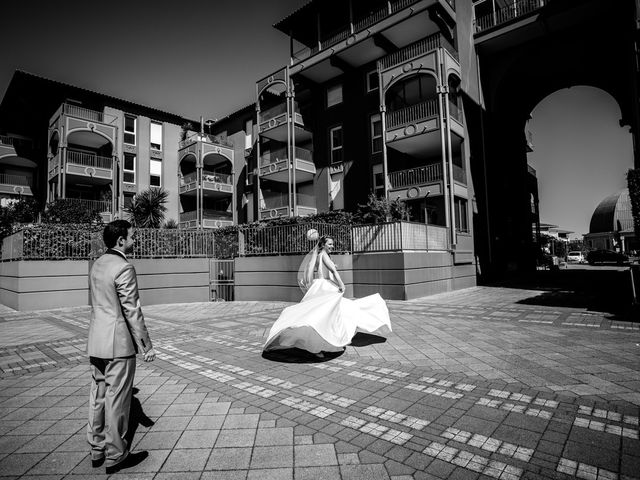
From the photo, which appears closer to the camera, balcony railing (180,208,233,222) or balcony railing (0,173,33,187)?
balcony railing (0,173,33,187)

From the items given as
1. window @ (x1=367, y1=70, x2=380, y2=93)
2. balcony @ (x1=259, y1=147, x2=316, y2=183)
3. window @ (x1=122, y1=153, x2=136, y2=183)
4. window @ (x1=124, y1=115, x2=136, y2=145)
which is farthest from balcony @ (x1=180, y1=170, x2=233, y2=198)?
window @ (x1=367, y1=70, x2=380, y2=93)

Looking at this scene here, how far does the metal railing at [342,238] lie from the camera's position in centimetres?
1303

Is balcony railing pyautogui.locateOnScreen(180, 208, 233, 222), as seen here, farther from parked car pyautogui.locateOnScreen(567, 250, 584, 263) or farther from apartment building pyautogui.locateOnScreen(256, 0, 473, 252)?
parked car pyautogui.locateOnScreen(567, 250, 584, 263)

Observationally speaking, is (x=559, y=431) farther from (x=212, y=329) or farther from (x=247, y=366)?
(x=212, y=329)

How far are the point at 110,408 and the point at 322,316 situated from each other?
297 centimetres

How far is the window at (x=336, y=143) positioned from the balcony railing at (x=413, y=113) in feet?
16.2

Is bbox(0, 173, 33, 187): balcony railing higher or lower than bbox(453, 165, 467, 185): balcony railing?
higher

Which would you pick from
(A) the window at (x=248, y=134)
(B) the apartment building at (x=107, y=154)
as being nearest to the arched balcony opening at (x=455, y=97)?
(A) the window at (x=248, y=134)

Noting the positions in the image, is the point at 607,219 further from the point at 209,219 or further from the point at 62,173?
the point at 62,173

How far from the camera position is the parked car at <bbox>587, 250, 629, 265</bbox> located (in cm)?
4080

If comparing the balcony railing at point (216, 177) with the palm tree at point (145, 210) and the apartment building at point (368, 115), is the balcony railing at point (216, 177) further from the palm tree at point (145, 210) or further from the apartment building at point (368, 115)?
the palm tree at point (145, 210)

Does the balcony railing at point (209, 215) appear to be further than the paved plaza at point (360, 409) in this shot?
Yes

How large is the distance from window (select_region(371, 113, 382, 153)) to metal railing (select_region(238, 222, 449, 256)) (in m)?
9.43

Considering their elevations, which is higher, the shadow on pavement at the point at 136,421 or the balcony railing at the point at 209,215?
the balcony railing at the point at 209,215
